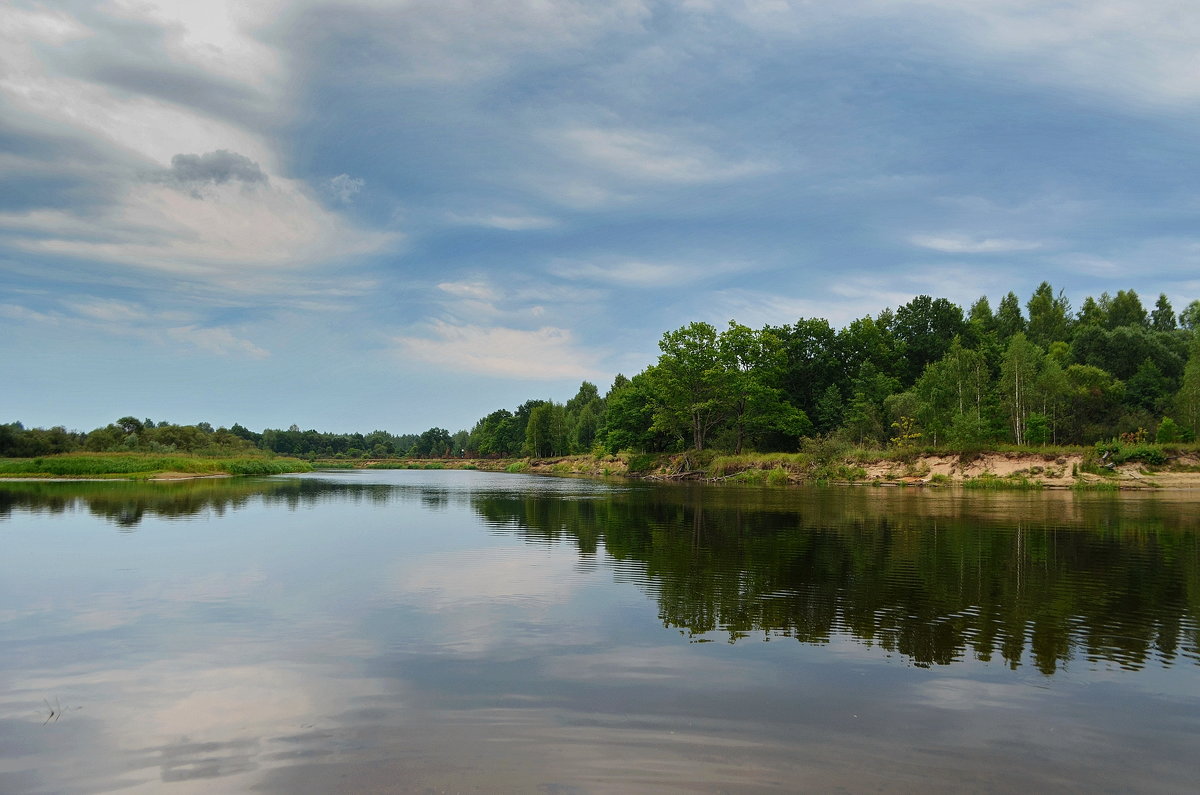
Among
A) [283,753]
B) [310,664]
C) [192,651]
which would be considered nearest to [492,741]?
[283,753]

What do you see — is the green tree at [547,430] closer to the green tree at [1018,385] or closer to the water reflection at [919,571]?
the green tree at [1018,385]

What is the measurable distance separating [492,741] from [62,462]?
271ft

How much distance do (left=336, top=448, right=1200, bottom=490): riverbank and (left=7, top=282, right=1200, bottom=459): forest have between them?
2941 millimetres

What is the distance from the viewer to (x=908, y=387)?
87062 millimetres

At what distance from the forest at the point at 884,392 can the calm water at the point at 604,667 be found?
49.2 meters

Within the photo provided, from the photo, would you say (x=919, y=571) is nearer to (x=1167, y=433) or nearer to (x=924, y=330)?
(x=1167, y=433)

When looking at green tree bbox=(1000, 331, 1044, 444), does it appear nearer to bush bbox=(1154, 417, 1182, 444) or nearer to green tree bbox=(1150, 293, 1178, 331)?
bush bbox=(1154, 417, 1182, 444)

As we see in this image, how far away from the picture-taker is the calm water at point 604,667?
655 centimetres

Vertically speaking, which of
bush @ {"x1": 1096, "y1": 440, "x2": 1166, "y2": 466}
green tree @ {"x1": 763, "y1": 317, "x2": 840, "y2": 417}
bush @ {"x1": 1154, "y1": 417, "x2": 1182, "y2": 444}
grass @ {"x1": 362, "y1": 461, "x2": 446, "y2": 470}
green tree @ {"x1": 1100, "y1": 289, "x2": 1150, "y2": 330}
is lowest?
grass @ {"x1": 362, "y1": 461, "x2": 446, "y2": 470}

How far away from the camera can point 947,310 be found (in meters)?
89.9

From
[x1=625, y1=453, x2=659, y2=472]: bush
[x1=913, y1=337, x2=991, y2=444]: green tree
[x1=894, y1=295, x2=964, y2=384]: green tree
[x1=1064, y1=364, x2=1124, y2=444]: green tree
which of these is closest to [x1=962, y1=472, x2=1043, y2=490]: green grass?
[x1=913, y1=337, x2=991, y2=444]: green tree

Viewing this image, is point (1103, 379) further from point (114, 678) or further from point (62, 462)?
point (62, 462)

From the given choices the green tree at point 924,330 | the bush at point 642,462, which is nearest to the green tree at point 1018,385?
the green tree at point 924,330

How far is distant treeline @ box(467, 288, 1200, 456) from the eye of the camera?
6531cm
